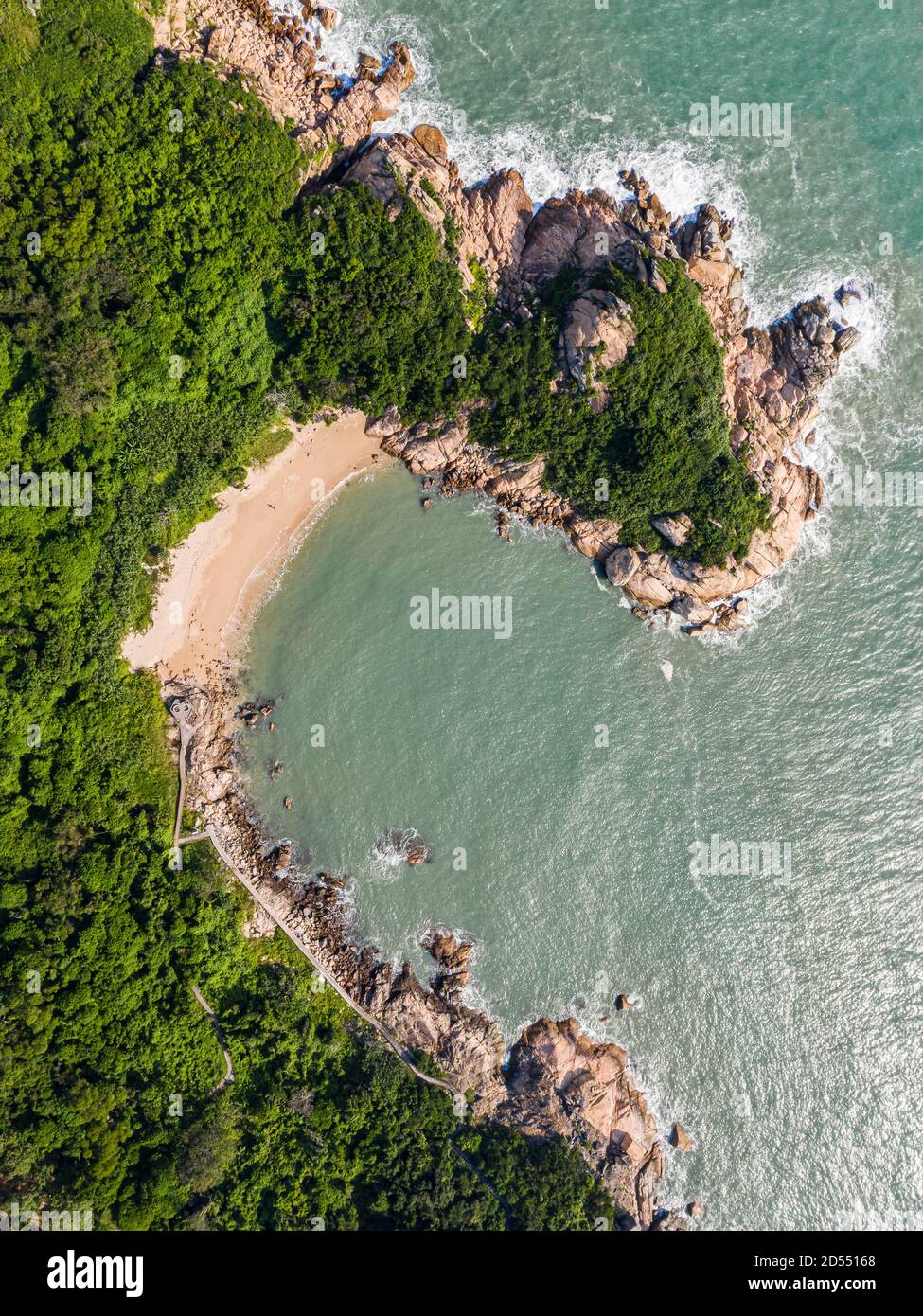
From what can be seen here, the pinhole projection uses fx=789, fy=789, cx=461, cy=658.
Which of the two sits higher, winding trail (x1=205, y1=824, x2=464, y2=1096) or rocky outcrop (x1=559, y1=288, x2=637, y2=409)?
rocky outcrop (x1=559, y1=288, x2=637, y2=409)

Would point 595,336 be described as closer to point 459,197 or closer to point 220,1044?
point 459,197

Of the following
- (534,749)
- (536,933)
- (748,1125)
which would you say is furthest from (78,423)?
(748,1125)

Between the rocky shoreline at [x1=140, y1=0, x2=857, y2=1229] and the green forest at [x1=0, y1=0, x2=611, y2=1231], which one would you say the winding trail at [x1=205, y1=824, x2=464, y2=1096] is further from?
the green forest at [x1=0, y1=0, x2=611, y2=1231]

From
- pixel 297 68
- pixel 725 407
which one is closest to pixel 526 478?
pixel 725 407

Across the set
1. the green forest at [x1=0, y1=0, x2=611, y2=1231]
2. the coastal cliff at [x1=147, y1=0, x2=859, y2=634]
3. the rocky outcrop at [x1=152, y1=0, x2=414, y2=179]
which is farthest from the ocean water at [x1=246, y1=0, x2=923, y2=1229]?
the rocky outcrop at [x1=152, y1=0, x2=414, y2=179]

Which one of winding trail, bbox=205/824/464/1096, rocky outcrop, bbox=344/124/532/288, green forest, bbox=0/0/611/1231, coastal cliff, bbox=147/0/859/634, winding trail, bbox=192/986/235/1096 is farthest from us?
winding trail, bbox=205/824/464/1096

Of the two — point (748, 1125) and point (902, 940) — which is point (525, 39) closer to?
point (902, 940)

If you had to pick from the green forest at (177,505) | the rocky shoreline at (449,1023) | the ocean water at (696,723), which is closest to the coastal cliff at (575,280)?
the green forest at (177,505)
